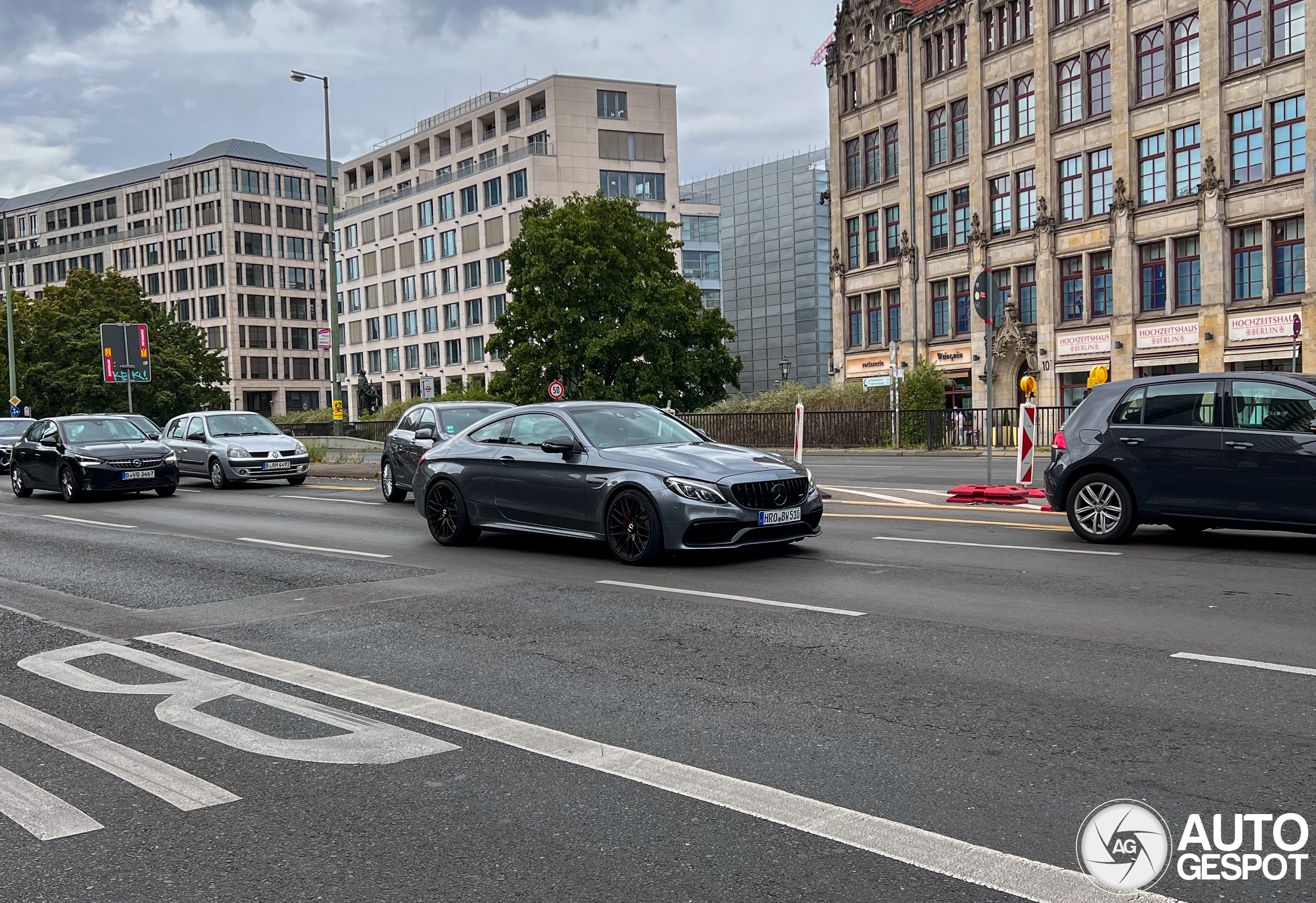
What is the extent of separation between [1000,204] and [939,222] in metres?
3.50

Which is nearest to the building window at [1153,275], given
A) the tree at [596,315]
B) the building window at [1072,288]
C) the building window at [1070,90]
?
the building window at [1072,288]

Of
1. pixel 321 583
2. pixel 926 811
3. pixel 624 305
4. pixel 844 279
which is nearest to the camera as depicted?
pixel 926 811

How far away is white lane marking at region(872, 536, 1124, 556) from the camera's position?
435 inches

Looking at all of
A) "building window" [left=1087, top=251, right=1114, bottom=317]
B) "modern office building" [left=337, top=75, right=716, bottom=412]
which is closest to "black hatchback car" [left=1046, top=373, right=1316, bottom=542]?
"building window" [left=1087, top=251, right=1114, bottom=317]

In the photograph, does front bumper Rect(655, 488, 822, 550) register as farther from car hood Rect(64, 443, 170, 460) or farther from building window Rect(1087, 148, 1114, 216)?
building window Rect(1087, 148, 1114, 216)

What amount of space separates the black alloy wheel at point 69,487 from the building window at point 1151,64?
37113 millimetres

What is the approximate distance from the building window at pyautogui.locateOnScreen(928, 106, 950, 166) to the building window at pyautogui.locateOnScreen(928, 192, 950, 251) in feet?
4.91

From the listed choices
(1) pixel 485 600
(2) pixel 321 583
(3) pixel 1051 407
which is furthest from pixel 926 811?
(3) pixel 1051 407

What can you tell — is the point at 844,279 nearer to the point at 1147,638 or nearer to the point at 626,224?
the point at 626,224

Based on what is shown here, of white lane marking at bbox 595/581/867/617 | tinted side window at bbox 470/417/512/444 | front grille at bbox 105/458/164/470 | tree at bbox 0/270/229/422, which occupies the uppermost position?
tree at bbox 0/270/229/422


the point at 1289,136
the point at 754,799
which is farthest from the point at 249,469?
the point at 1289,136

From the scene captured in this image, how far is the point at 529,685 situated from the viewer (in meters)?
6.34

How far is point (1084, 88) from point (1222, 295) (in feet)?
33.0

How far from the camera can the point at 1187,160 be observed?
142 ft
